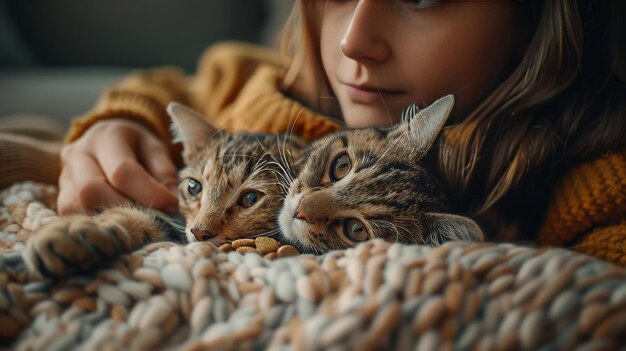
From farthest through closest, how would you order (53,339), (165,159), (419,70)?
(165,159) → (419,70) → (53,339)

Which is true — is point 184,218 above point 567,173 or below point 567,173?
below

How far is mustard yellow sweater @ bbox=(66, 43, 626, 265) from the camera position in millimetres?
607

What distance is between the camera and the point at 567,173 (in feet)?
2.02

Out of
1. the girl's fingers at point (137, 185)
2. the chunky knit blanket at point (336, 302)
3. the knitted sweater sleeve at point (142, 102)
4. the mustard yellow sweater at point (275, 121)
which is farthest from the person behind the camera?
the knitted sweater sleeve at point (142, 102)

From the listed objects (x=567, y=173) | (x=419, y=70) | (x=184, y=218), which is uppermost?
(x=419, y=70)

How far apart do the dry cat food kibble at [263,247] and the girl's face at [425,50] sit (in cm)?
20

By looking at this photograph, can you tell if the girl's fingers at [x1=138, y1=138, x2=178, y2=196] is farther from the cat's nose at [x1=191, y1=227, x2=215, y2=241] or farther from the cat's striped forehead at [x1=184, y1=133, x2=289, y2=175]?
the cat's nose at [x1=191, y1=227, x2=215, y2=241]

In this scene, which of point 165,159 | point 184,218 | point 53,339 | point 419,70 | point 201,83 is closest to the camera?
point 53,339

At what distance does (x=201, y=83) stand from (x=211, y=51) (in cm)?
14

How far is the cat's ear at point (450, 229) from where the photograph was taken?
51 cm

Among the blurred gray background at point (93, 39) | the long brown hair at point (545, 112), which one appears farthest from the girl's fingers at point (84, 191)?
the blurred gray background at point (93, 39)

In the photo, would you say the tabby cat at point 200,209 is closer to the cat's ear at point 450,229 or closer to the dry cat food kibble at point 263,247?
the dry cat food kibble at point 263,247

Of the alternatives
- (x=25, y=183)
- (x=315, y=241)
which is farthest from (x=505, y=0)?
(x=25, y=183)

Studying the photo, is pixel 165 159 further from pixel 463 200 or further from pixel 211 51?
pixel 211 51
